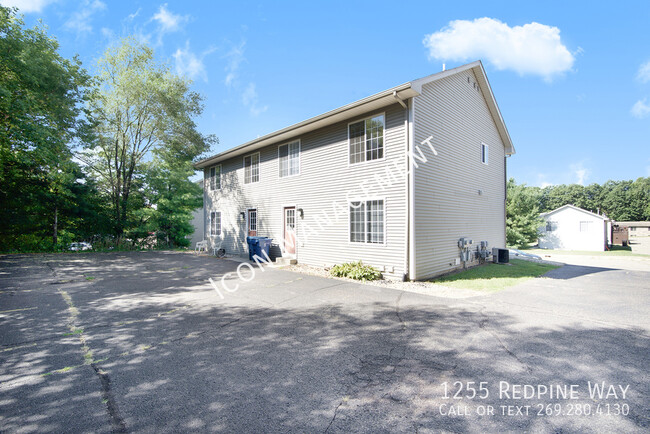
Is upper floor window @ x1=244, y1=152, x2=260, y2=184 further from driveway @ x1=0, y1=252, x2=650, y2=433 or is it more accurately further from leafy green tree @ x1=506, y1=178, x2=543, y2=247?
leafy green tree @ x1=506, y1=178, x2=543, y2=247

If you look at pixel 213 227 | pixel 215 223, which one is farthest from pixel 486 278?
pixel 213 227

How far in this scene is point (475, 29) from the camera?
11.1 meters

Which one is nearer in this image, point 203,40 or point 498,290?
point 498,290

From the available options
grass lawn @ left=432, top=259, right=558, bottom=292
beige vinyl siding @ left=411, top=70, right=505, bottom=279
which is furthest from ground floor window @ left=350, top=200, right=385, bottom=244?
grass lawn @ left=432, top=259, right=558, bottom=292

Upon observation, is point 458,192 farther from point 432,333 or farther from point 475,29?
point 432,333

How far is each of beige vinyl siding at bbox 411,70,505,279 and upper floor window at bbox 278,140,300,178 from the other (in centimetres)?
518

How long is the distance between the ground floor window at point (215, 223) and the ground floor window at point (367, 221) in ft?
32.5

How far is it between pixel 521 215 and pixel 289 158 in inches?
897

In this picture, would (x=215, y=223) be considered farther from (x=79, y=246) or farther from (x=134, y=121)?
(x=134, y=121)

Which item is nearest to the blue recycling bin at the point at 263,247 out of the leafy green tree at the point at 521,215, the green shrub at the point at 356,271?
→ the green shrub at the point at 356,271

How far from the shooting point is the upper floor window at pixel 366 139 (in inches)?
356

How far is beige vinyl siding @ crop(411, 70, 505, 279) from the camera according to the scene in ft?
28.5

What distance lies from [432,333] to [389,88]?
666 centimetres

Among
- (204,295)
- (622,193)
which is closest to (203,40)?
(204,295)
